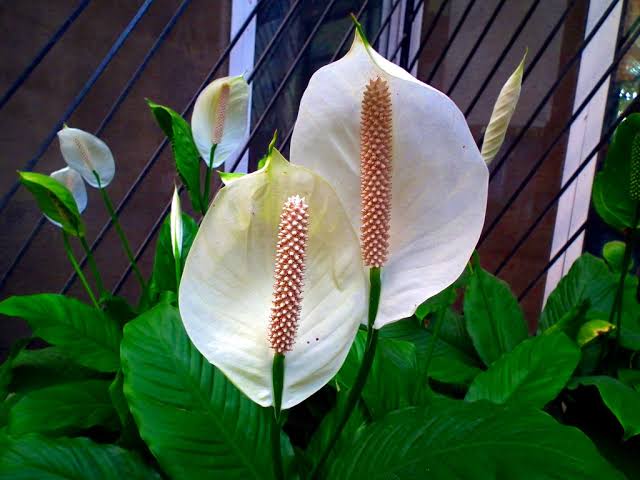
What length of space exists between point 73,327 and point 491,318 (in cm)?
51

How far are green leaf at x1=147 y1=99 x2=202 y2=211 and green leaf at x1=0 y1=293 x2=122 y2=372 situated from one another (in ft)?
0.62

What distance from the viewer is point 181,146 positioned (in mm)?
514

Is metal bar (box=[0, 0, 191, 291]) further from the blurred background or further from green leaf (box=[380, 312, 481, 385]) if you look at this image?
green leaf (box=[380, 312, 481, 385])

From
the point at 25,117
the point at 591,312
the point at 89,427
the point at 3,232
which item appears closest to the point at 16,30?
the point at 25,117

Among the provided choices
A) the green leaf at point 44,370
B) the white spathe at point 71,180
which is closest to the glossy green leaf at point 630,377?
the green leaf at point 44,370

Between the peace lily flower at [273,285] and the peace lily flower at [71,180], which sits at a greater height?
the peace lily flower at [273,285]

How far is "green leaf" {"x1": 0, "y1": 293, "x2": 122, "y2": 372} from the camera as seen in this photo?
20.9 inches

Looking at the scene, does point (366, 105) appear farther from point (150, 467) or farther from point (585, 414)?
point (585, 414)

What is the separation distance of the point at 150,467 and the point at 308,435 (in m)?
0.15

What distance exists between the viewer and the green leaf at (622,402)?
0.42 meters

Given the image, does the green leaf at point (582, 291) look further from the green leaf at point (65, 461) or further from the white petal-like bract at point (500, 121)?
the green leaf at point (65, 461)

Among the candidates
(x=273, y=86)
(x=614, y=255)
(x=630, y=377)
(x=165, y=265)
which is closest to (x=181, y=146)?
(x=165, y=265)

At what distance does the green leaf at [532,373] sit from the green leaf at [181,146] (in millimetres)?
349

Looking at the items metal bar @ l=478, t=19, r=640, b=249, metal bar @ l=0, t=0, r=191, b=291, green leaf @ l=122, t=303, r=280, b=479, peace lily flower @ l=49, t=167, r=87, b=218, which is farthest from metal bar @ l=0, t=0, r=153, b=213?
metal bar @ l=478, t=19, r=640, b=249
